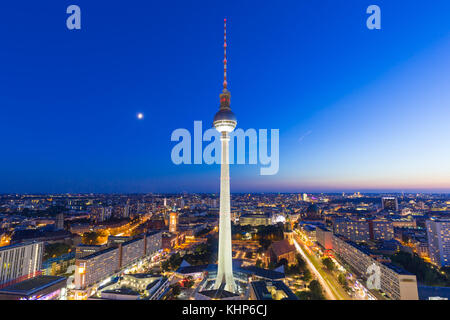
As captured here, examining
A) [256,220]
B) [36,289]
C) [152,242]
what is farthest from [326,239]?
[36,289]

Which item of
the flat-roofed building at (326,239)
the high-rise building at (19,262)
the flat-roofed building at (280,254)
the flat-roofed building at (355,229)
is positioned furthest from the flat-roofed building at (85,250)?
the flat-roofed building at (355,229)

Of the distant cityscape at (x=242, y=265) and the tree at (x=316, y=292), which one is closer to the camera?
the tree at (x=316, y=292)

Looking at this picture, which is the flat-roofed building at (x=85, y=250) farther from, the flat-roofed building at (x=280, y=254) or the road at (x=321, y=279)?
the road at (x=321, y=279)

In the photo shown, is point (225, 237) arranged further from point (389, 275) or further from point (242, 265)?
point (389, 275)

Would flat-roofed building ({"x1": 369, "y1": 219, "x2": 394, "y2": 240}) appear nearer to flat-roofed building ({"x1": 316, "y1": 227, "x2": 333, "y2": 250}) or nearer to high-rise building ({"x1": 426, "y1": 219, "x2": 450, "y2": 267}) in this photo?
high-rise building ({"x1": 426, "y1": 219, "x2": 450, "y2": 267})

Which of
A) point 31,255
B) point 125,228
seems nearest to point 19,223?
point 125,228

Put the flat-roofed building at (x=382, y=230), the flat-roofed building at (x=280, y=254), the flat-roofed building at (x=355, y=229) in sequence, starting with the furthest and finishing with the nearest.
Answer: the flat-roofed building at (x=382, y=230) < the flat-roofed building at (x=355, y=229) < the flat-roofed building at (x=280, y=254)
